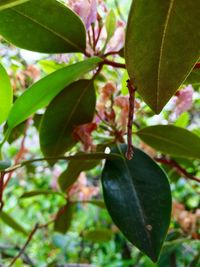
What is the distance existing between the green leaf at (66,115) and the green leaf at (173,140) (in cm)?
11

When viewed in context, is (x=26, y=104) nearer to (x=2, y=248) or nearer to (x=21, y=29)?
(x=21, y=29)

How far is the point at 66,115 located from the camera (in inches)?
27.0

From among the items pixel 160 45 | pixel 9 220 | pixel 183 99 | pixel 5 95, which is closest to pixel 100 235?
pixel 9 220

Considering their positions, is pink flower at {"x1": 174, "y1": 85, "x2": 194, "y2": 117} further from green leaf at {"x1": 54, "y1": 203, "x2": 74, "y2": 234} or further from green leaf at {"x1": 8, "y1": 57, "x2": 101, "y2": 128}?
green leaf at {"x1": 54, "y1": 203, "x2": 74, "y2": 234}

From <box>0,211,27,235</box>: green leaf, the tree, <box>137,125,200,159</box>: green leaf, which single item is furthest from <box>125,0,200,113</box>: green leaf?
<box>0,211,27,235</box>: green leaf

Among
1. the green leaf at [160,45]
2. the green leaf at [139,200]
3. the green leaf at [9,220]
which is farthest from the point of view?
the green leaf at [9,220]

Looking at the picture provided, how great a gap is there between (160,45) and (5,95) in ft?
0.79

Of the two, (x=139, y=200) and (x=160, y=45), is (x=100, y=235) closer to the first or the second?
(x=139, y=200)

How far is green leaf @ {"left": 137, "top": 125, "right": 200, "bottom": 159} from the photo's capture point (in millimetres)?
671

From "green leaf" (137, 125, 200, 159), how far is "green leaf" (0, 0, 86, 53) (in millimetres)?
212

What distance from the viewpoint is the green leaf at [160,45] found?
Answer: 39 centimetres

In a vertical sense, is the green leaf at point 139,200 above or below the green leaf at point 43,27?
below

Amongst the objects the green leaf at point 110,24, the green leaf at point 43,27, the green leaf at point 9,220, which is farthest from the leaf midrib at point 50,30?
the green leaf at point 9,220

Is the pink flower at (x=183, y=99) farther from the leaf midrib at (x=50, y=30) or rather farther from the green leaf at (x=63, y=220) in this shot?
the green leaf at (x=63, y=220)
